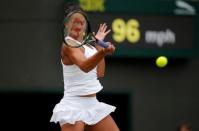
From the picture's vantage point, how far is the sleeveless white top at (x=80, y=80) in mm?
7086

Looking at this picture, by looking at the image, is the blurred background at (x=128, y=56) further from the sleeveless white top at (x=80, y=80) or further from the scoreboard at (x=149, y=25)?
the sleeveless white top at (x=80, y=80)

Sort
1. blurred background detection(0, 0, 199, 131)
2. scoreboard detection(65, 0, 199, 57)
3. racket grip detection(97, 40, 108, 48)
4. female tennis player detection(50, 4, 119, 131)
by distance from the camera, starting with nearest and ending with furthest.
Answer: racket grip detection(97, 40, 108, 48) → female tennis player detection(50, 4, 119, 131) → scoreboard detection(65, 0, 199, 57) → blurred background detection(0, 0, 199, 131)

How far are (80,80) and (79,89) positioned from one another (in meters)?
0.07

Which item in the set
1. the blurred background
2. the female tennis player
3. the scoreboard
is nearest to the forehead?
the female tennis player

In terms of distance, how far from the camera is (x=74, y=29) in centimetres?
701

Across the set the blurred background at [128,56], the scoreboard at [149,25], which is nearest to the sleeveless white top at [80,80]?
the blurred background at [128,56]

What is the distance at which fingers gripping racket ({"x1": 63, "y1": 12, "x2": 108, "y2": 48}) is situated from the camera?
692cm

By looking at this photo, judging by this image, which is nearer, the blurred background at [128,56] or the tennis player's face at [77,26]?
the tennis player's face at [77,26]

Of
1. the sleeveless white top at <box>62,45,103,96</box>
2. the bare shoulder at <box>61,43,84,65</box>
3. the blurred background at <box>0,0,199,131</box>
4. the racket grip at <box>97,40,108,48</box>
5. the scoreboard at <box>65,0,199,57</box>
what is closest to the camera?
the racket grip at <box>97,40,108,48</box>

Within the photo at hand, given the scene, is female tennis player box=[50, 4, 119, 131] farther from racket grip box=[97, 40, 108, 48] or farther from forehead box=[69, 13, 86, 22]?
racket grip box=[97, 40, 108, 48]

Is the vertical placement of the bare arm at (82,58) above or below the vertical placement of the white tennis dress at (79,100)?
above

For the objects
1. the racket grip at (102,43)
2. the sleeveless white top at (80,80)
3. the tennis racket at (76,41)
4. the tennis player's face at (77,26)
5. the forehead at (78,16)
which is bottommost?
the sleeveless white top at (80,80)

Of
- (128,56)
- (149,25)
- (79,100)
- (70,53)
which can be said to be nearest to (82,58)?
(70,53)

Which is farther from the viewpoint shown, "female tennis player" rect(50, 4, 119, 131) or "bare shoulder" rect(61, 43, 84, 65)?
"female tennis player" rect(50, 4, 119, 131)
